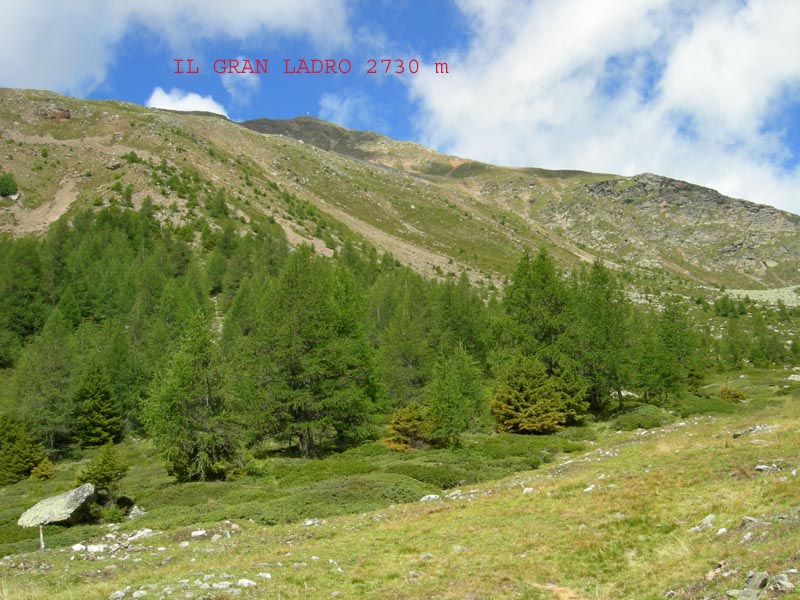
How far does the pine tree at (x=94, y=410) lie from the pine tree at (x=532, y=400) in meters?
35.2

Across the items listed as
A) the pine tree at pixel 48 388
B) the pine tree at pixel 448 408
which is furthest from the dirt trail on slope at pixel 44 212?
the pine tree at pixel 448 408

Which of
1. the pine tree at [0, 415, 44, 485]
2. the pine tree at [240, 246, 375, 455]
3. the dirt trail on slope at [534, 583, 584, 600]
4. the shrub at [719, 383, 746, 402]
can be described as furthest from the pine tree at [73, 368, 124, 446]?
the shrub at [719, 383, 746, 402]

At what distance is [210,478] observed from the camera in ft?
95.8

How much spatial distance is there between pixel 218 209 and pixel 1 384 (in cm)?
5490

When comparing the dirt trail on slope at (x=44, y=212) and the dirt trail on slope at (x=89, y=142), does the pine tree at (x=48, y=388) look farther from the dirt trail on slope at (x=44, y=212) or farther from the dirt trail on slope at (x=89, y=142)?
the dirt trail on slope at (x=89, y=142)

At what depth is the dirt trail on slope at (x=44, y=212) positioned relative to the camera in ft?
313

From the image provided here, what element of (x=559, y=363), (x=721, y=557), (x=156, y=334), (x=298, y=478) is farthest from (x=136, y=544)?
(x=156, y=334)

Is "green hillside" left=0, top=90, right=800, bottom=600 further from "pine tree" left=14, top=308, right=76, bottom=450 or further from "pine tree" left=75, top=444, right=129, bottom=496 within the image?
"pine tree" left=14, top=308, right=76, bottom=450

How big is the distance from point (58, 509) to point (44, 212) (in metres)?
97.9

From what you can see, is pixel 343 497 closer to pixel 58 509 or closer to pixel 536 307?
pixel 58 509

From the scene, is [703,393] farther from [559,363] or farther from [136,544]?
[136,544]

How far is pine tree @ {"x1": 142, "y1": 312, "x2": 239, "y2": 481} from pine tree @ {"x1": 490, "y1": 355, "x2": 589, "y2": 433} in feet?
60.5

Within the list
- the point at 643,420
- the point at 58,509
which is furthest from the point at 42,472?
the point at 643,420

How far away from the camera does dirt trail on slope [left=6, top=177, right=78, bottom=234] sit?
313 ft
